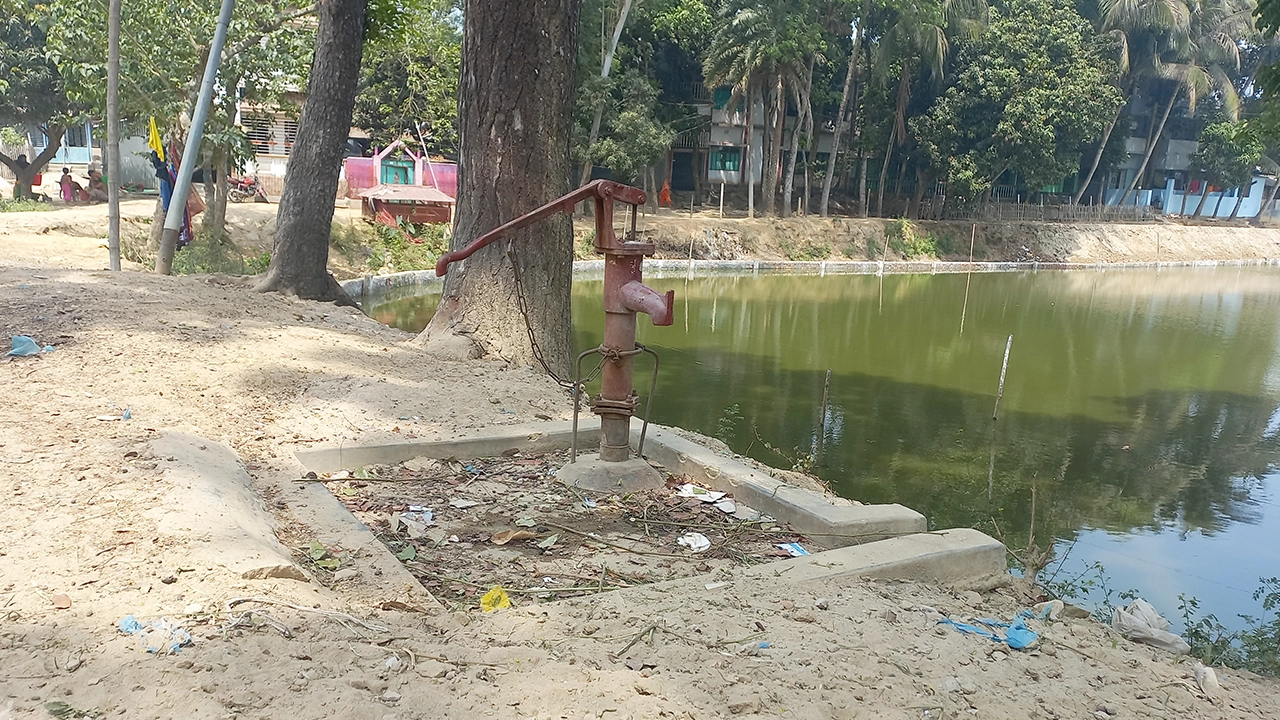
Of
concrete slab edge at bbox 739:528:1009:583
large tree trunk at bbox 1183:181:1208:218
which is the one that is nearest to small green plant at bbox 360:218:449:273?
concrete slab edge at bbox 739:528:1009:583

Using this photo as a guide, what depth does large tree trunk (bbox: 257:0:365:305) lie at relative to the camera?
9039 mm

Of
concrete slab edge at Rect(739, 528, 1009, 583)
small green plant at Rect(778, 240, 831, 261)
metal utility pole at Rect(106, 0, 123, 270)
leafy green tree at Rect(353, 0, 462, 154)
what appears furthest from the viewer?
small green plant at Rect(778, 240, 831, 261)

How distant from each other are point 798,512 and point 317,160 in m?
7.19

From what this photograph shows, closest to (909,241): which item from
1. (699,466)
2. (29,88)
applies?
(29,88)

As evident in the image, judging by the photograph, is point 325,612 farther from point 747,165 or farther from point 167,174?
point 747,165

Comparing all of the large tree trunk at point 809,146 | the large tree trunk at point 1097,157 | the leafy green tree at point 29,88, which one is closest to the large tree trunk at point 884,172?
the large tree trunk at point 809,146

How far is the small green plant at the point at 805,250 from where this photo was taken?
27859 millimetres

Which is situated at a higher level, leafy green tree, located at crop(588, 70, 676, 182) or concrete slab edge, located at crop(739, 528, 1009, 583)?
leafy green tree, located at crop(588, 70, 676, 182)

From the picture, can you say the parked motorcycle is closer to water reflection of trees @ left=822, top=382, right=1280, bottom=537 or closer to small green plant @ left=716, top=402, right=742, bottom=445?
small green plant @ left=716, top=402, right=742, bottom=445

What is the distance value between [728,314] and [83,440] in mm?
15678

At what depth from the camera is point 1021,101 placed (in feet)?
95.1

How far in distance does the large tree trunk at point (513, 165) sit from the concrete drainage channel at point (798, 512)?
1638 millimetres

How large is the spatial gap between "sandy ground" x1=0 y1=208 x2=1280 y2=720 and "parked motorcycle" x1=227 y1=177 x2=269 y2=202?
1938 centimetres

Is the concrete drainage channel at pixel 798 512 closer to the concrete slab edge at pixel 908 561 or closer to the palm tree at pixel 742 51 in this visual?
the concrete slab edge at pixel 908 561
